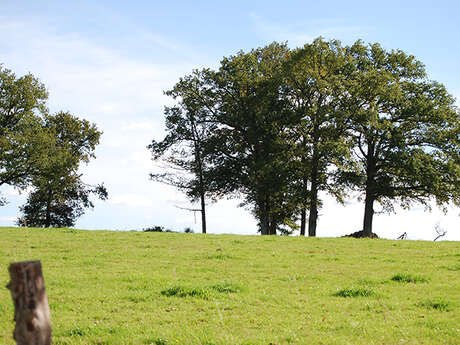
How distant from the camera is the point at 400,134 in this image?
4053cm

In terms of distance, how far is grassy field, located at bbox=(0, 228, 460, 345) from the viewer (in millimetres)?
9109

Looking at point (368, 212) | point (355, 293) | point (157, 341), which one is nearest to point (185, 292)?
point (157, 341)

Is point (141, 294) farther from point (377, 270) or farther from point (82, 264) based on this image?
point (377, 270)

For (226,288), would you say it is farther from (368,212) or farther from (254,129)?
(368,212)

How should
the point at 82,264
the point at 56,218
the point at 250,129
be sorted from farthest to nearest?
the point at 56,218, the point at 250,129, the point at 82,264

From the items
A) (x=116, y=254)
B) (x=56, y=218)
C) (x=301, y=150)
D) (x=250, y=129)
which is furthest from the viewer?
(x=56, y=218)

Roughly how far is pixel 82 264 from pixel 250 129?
26416 millimetres

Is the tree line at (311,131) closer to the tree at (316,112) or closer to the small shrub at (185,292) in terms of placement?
the tree at (316,112)

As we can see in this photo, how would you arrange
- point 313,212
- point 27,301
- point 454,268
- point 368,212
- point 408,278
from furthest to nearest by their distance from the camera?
point 368,212 < point 313,212 < point 454,268 < point 408,278 < point 27,301

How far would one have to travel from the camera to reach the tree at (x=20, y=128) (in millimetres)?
43469

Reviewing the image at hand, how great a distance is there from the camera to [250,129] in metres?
41.2

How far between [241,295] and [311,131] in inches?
1179

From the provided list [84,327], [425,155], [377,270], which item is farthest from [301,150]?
[84,327]

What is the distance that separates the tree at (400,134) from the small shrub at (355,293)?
1038 inches
